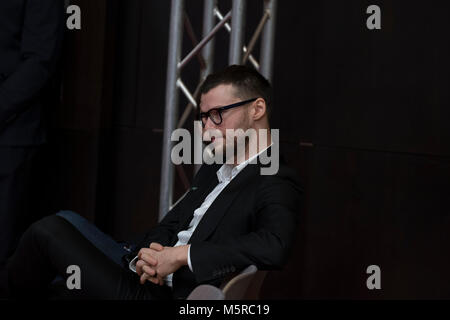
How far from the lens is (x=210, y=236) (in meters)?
1.79

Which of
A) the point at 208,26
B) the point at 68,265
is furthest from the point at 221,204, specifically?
the point at 208,26

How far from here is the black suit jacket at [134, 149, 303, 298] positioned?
5.24ft

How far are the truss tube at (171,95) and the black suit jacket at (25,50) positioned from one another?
2.30ft

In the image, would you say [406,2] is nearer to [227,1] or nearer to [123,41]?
[227,1]

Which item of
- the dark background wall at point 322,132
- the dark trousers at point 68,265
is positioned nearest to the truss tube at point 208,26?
the dark background wall at point 322,132

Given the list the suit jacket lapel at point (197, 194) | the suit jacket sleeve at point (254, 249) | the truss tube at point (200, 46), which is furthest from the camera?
the truss tube at point (200, 46)

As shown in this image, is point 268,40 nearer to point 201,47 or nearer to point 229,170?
point 201,47

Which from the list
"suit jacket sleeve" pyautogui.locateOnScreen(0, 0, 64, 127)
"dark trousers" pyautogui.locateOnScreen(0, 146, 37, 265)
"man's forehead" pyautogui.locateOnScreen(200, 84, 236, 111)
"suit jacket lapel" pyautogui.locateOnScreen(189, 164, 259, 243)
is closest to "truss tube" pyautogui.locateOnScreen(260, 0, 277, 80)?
"man's forehead" pyautogui.locateOnScreen(200, 84, 236, 111)

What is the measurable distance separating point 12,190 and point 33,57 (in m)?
0.71

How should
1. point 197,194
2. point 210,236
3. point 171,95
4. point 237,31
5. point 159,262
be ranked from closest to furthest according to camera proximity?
point 159,262 < point 210,236 < point 197,194 < point 237,31 < point 171,95

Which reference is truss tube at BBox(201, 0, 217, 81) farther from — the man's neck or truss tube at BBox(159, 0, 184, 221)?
the man's neck

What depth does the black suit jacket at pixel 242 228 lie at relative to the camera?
1.60m

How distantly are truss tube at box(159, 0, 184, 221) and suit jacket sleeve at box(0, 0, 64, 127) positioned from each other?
2.29ft

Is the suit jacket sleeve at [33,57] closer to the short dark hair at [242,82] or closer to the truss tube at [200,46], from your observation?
the truss tube at [200,46]
